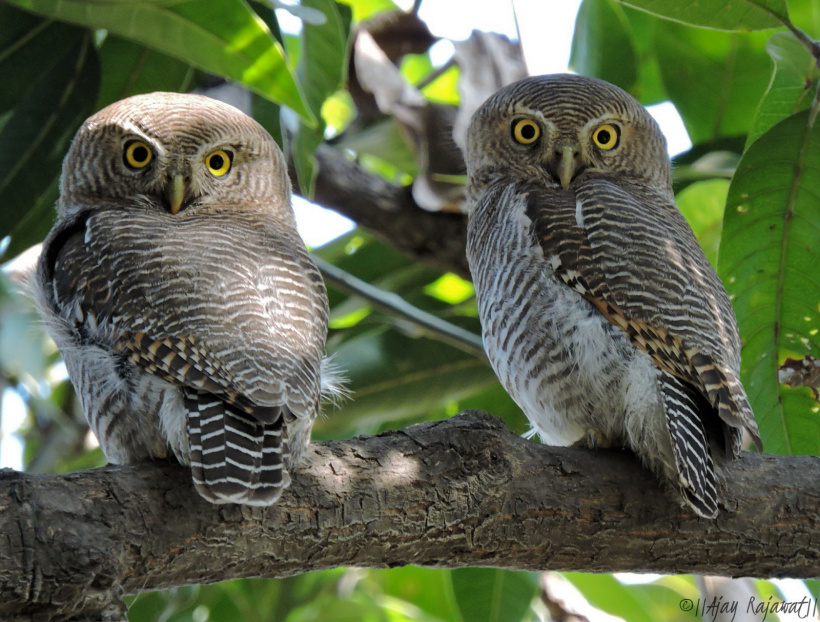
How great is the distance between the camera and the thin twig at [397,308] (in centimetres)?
426

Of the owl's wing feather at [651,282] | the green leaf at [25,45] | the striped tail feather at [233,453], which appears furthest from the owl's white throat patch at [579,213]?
the green leaf at [25,45]

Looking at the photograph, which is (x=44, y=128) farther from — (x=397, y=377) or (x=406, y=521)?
(x=406, y=521)

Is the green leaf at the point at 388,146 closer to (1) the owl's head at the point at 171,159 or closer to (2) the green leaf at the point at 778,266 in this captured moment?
(1) the owl's head at the point at 171,159

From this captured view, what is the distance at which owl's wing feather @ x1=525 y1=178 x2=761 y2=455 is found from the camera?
307 centimetres

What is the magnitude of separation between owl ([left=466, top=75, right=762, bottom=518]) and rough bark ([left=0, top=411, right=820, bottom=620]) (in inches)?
7.5

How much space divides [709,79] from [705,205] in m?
0.68

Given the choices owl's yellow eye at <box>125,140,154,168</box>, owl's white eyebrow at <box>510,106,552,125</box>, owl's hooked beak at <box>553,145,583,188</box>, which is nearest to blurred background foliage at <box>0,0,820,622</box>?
owl's yellow eye at <box>125,140,154,168</box>

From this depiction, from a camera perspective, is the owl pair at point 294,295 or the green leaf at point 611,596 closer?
the owl pair at point 294,295

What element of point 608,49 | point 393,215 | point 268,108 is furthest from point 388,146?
point 608,49

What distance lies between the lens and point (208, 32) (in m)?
3.52

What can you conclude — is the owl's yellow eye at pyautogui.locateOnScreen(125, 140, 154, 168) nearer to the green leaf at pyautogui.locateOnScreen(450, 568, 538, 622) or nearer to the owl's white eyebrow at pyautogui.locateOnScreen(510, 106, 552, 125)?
the owl's white eyebrow at pyautogui.locateOnScreen(510, 106, 552, 125)

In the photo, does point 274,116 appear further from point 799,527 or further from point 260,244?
point 799,527

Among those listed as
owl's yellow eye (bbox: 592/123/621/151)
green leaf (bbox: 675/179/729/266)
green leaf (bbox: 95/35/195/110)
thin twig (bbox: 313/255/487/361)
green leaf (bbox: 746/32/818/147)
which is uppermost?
green leaf (bbox: 746/32/818/147)

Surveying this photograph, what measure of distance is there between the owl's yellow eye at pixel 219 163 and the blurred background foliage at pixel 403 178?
27 cm
